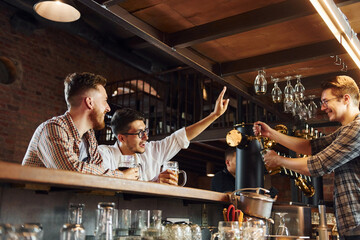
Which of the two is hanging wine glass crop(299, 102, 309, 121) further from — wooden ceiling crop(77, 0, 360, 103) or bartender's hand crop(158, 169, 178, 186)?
bartender's hand crop(158, 169, 178, 186)

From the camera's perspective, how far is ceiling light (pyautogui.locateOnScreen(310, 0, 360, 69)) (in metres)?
2.00

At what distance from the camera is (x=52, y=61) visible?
26.9ft

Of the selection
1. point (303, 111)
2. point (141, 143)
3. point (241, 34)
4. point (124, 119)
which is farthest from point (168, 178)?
point (303, 111)

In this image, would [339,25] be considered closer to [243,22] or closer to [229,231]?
[243,22]

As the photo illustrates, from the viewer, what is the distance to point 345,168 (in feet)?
8.03

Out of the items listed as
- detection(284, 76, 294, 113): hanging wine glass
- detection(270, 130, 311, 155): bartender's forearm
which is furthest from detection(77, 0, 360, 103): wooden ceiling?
detection(270, 130, 311, 155): bartender's forearm

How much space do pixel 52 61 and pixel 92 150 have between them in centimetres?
647

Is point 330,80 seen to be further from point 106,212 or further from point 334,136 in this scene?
point 106,212

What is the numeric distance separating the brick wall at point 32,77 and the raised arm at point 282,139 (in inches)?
215

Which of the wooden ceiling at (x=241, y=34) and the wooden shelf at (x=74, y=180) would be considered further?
Answer: the wooden ceiling at (x=241, y=34)

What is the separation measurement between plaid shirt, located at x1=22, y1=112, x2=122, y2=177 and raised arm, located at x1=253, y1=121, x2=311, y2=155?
1.25 meters

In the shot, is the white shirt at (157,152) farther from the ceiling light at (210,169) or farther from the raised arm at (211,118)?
the ceiling light at (210,169)

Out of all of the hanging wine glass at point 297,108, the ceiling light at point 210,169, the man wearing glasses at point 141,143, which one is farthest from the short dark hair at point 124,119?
the ceiling light at point 210,169

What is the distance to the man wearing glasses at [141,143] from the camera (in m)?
2.72
